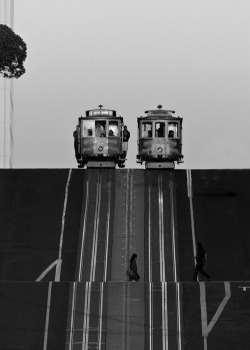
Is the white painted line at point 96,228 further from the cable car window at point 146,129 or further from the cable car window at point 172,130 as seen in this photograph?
the cable car window at point 172,130

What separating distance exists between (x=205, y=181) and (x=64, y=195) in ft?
25.4

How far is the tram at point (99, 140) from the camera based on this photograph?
8312 cm

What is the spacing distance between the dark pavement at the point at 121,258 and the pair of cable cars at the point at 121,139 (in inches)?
131

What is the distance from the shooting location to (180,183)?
253 feet

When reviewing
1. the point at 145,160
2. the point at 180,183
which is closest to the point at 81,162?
the point at 145,160

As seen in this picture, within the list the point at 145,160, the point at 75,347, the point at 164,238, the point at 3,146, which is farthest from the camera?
the point at 3,146

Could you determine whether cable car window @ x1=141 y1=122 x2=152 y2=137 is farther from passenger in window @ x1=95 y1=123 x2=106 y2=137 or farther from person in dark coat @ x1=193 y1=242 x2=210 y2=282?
person in dark coat @ x1=193 y1=242 x2=210 y2=282

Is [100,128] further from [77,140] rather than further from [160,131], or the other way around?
[160,131]

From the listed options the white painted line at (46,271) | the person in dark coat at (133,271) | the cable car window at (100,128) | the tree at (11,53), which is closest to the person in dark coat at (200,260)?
the person in dark coat at (133,271)

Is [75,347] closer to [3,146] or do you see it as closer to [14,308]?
[14,308]

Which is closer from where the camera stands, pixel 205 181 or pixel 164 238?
pixel 164 238

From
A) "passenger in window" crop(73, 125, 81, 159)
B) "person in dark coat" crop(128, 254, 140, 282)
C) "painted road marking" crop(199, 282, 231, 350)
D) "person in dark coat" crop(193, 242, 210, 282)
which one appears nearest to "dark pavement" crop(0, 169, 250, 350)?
"painted road marking" crop(199, 282, 231, 350)

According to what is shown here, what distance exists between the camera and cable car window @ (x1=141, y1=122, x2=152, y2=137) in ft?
280

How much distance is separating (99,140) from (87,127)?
1630mm
